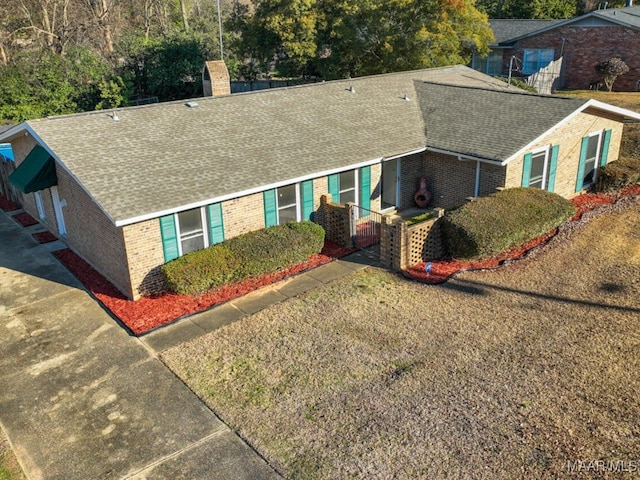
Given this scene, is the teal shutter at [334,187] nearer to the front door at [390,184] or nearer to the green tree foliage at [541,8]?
the front door at [390,184]

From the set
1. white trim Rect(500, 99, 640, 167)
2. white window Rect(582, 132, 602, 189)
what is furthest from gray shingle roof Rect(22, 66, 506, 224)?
white window Rect(582, 132, 602, 189)

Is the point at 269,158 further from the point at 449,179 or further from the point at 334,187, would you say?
the point at 449,179

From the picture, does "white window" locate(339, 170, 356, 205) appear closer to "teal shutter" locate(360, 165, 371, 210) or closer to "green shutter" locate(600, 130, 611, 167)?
"teal shutter" locate(360, 165, 371, 210)

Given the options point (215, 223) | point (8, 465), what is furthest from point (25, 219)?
point (8, 465)

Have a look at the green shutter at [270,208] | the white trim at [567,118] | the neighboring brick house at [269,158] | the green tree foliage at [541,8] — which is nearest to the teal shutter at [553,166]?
the neighboring brick house at [269,158]

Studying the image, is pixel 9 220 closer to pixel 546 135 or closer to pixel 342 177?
pixel 342 177

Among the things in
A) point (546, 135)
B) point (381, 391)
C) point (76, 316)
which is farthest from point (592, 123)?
point (76, 316)
